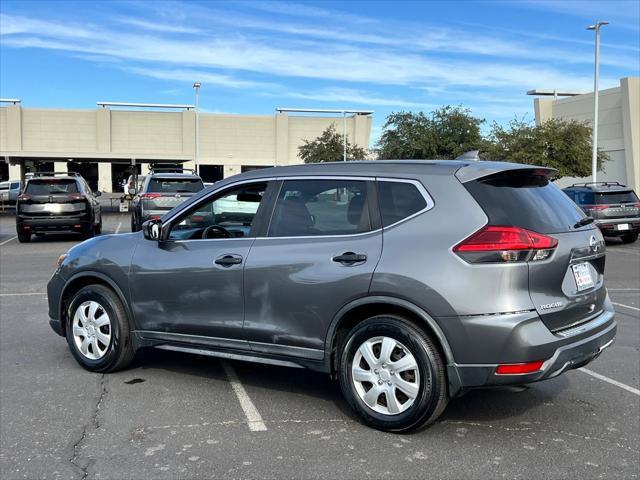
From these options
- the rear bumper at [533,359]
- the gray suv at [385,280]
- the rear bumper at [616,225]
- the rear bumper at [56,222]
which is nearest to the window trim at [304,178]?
the gray suv at [385,280]

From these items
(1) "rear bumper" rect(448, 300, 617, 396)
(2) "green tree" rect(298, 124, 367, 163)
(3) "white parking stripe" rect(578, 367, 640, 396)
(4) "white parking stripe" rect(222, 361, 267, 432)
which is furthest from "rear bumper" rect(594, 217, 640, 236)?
(2) "green tree" rect(298, 124, 367, 163)

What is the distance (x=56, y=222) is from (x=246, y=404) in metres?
14.5

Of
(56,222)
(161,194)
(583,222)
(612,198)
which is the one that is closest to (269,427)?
(583,222)

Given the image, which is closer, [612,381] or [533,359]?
[533,359]

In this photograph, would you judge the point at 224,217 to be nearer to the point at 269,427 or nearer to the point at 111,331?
the point at 111,331

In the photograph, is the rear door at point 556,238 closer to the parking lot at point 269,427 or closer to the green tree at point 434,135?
the parking lot at point 269,427

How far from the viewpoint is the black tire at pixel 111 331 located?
5.55 metres

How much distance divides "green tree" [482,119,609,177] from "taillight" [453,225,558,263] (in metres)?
27.6

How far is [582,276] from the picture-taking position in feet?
14.5

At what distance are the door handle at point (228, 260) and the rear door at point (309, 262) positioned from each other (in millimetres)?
106

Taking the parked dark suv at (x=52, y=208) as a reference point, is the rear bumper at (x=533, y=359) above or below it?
below

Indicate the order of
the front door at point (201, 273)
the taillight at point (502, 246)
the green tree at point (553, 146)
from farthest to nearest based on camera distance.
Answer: the green tree at point (553, 146)
the front door at point (201, 273)
the taillight at point (502, 246)

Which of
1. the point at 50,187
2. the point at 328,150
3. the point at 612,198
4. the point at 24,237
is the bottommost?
the point at 24,237

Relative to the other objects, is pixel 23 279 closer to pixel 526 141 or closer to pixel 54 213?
pixel 54 213
